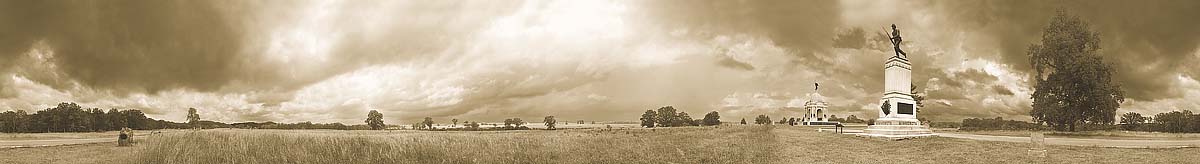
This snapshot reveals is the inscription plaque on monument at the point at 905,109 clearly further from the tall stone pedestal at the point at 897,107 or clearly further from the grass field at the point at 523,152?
the grass field at the point at 523,152

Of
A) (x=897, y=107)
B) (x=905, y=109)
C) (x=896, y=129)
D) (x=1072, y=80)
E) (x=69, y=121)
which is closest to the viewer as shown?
Result: (x=896, y=129)

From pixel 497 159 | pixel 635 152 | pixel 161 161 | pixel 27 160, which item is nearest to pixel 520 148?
pixel 497 159

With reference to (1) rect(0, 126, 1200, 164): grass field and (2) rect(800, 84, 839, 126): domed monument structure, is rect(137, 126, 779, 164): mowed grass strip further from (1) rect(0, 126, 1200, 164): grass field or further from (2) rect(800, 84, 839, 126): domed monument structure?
(2) rect(800, 84, 839, 126): domed monument structure

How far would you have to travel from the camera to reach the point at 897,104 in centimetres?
2638

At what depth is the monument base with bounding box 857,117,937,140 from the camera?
82.1 feet

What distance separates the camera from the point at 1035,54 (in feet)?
120

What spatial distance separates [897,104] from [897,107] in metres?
0.15

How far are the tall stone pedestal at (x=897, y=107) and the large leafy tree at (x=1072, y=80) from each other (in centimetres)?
1311

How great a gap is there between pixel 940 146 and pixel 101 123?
78096 mm

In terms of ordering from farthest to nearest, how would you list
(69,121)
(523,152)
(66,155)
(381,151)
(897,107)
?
(69,121), (897,107), (66,155), (523,152), (381,151)

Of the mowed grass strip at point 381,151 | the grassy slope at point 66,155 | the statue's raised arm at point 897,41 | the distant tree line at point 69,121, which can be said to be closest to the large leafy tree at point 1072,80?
the statue's raised arm at point 897,41

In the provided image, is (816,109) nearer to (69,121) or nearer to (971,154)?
(971,154)

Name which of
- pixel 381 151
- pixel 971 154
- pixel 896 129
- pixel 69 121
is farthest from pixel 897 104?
pixel 69 121

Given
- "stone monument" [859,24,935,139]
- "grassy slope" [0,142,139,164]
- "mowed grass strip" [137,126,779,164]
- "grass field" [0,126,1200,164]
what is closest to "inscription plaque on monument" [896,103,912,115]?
"stone monument" [859,24,935,139]
